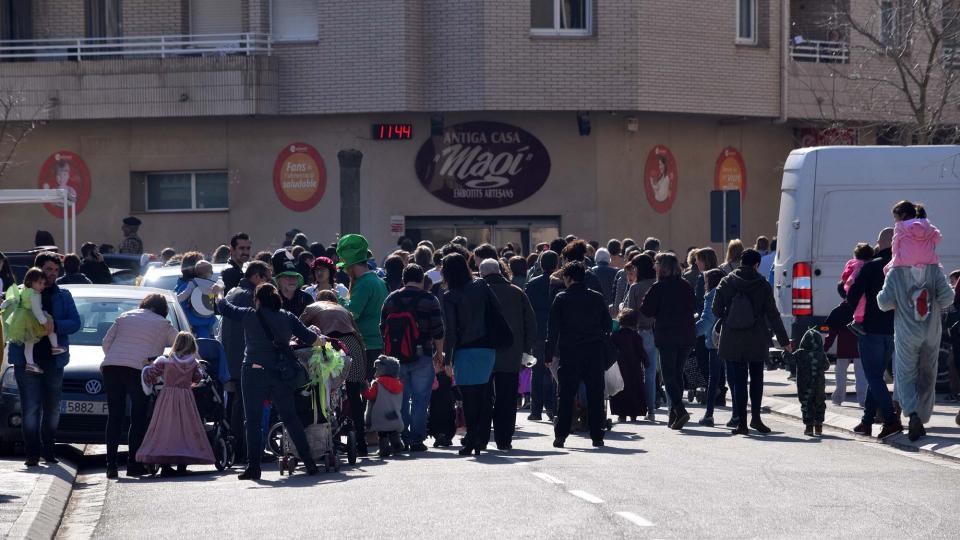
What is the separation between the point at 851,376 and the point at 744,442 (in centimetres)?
839

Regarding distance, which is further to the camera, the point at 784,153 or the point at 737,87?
the point at 784,153

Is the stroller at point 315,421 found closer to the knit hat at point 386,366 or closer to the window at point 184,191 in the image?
the knit hat at point 386,366

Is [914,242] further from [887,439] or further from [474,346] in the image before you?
[474,346]

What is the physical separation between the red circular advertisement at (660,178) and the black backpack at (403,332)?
1940 centimetres

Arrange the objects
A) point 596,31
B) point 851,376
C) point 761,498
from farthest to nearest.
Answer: point 596,31 → point 851,376 → point 761,498

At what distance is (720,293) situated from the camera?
16375mm

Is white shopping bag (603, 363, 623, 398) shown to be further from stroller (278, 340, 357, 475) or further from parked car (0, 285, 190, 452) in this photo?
parked car (0, 285, 190, 452)

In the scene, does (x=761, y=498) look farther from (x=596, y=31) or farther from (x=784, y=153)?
(x=784, y=153)

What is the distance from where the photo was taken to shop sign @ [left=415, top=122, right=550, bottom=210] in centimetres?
3288

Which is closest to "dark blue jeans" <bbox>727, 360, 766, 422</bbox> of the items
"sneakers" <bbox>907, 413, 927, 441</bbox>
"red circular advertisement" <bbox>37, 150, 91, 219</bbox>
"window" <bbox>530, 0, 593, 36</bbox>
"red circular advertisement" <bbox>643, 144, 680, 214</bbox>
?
"sneakers" <bbox>907, 413, 927, 441</bbox>

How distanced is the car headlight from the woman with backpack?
3.66m

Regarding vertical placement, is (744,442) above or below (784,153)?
below

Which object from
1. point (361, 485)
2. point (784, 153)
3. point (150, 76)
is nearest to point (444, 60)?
point (150, 76)

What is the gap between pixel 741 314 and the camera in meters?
16.2
